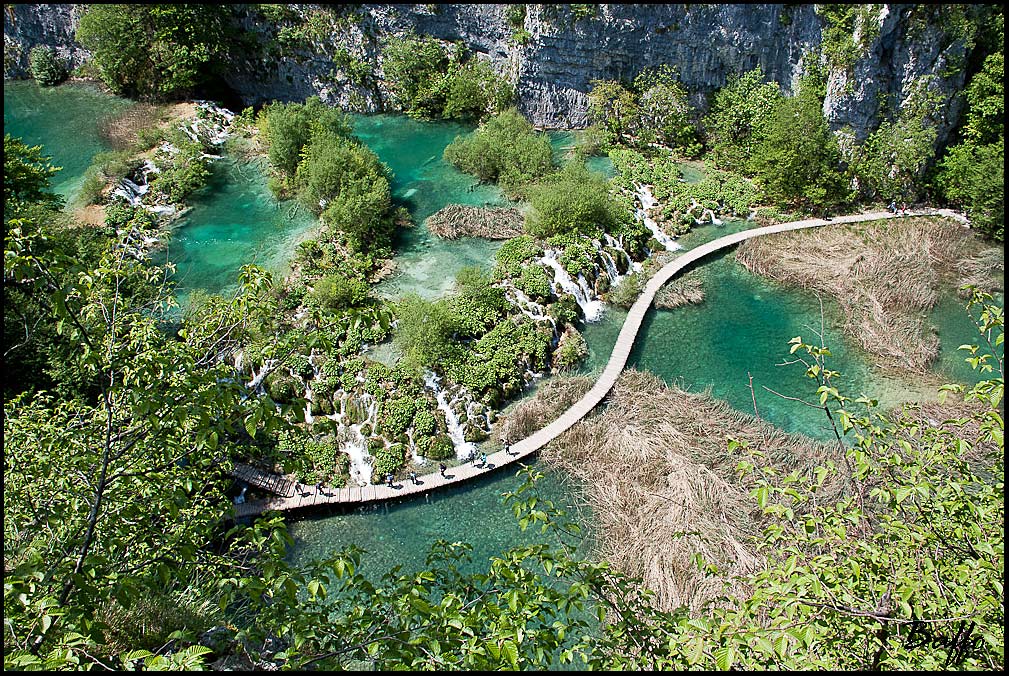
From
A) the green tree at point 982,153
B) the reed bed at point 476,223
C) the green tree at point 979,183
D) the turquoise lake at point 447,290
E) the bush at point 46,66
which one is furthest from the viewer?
the bush at point 46,66

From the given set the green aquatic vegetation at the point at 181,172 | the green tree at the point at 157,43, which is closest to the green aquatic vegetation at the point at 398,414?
the green aquatic vegetation at the point at 181,172

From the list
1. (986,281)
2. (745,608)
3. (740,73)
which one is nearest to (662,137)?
(740,73)

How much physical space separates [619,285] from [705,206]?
5.34m

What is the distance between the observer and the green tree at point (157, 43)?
94.8ft

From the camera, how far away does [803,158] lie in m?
22.5

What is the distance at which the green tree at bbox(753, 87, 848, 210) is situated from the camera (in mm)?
22422

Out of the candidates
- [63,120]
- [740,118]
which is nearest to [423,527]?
[740,118]

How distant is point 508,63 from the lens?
94.9 ft

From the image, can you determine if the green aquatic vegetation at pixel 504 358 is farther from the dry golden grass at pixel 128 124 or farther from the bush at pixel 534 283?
the dry golden grass at pixel 128 124

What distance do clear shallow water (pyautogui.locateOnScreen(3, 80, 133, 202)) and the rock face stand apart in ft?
7.80

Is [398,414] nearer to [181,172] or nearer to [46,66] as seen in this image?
[181,172]

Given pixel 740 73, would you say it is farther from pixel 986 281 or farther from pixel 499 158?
pixel 986 281

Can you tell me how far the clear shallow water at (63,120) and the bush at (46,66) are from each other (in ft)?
1.55

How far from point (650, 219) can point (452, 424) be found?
35.3 feet
